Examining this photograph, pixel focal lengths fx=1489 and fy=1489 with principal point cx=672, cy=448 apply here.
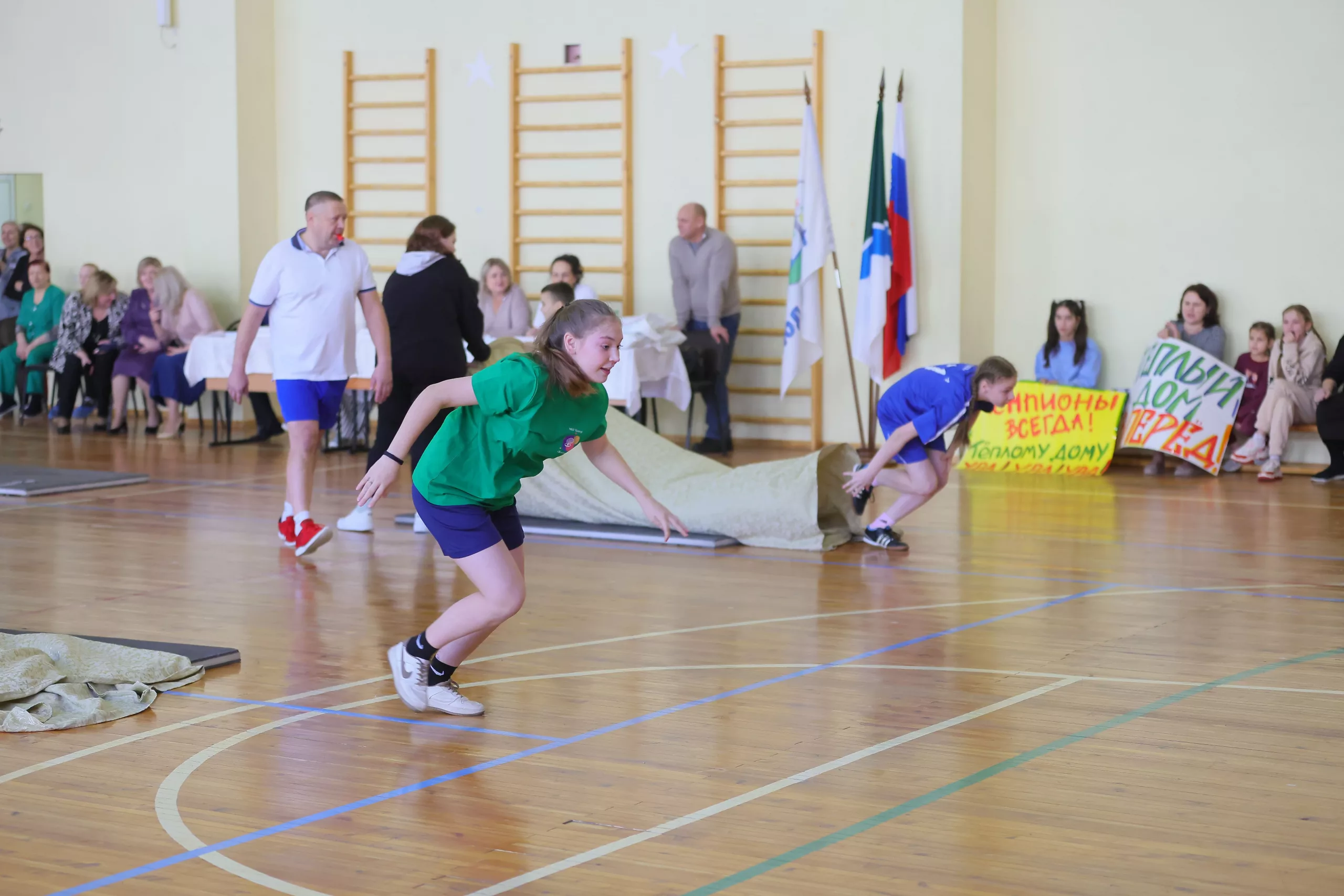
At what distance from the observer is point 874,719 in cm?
352

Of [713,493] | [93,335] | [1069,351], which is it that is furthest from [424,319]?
[93,335]

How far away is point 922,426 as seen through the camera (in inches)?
236

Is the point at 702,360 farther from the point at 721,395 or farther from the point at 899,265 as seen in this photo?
the point at 899,265

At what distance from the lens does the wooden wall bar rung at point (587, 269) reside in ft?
34.2

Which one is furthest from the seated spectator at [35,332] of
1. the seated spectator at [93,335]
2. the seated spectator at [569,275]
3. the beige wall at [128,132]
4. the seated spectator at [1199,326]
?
the seated spectator at [1199,326]

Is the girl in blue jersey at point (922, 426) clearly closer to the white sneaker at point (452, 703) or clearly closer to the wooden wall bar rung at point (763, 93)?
the white sneaker at point (452, 703)

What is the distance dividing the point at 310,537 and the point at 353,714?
224 centimetres

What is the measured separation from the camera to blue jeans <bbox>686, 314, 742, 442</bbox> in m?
9.55

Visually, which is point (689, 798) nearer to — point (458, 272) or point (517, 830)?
point (517, 830)

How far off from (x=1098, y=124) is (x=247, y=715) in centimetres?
727

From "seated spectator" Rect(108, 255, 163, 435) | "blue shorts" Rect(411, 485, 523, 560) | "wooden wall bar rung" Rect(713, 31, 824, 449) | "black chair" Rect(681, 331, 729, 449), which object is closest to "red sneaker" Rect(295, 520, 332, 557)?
"blue shorts" Rect(411, 485, 523, 560)

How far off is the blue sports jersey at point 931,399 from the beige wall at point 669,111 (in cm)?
325

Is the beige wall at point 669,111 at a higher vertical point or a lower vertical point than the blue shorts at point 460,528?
higher

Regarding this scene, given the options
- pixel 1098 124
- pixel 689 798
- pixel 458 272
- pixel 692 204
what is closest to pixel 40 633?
pixel 689 798
